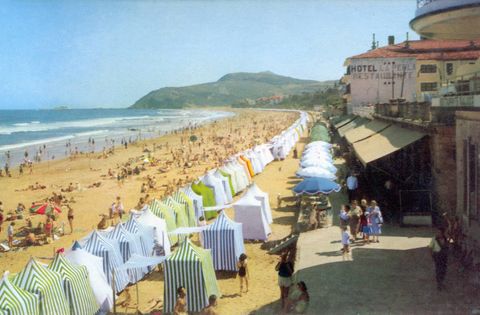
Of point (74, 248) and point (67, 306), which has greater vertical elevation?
point (74, 248)

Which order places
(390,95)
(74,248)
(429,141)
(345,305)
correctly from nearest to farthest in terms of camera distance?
(345,305)
(74,248)
(429,141)
(390,95)

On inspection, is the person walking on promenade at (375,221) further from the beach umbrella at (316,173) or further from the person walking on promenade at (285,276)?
the beach umbrella at (316,173)

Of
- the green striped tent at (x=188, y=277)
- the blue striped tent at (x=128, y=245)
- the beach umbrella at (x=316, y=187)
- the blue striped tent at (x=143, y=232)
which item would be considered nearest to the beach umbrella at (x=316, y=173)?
the beach umbrella at (x=316, y=187)

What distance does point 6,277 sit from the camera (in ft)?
28.9

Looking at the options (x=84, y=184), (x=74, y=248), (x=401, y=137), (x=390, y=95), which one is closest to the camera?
(x=74, y=248)

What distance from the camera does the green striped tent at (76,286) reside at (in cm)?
951

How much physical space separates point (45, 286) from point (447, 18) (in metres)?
9.33

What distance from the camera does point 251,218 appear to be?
15.5 meters

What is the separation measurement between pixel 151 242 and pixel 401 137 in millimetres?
8489

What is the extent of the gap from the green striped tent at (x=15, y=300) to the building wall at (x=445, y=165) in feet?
33.9

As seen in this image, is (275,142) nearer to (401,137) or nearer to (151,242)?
(401,137)

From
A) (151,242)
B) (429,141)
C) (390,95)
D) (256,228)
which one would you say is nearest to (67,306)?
(151,242)

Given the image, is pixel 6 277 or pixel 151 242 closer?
pixel 6 277

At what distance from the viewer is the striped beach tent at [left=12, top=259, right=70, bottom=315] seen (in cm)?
895
